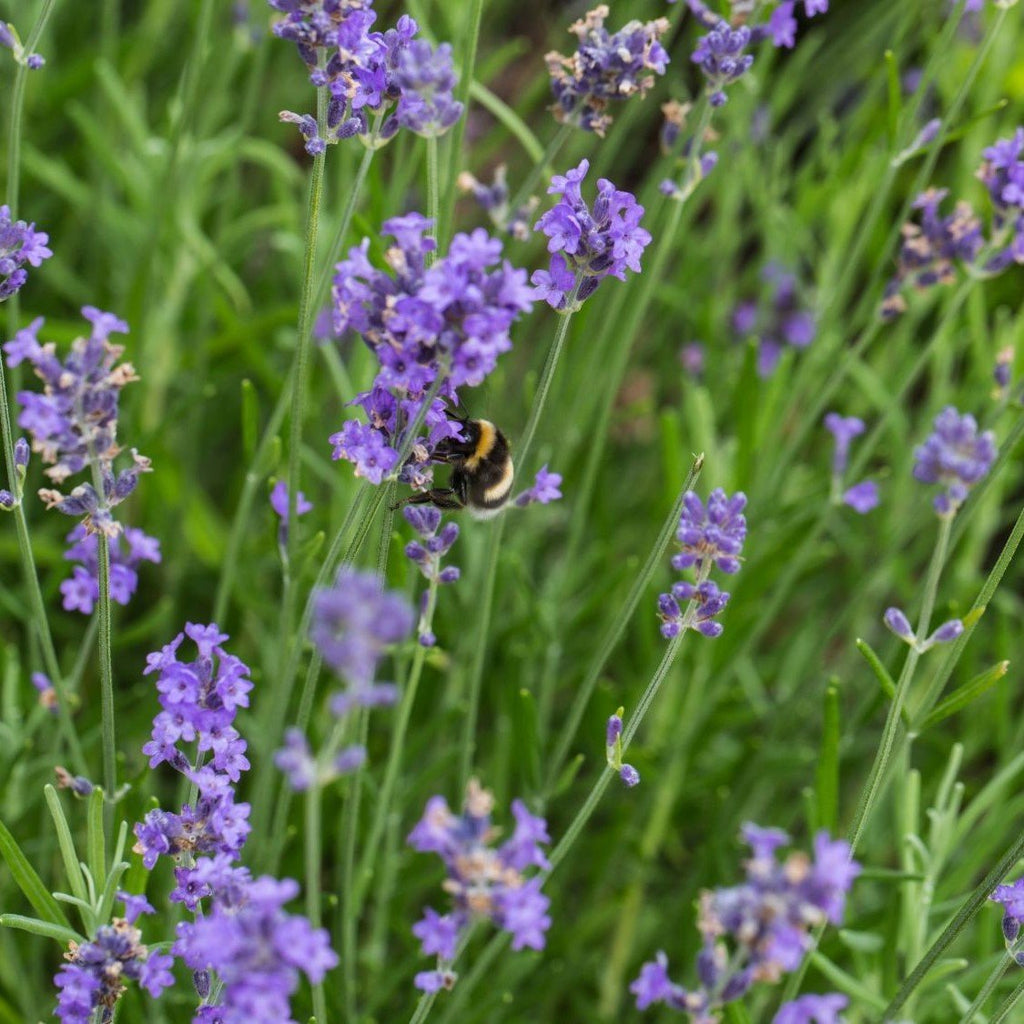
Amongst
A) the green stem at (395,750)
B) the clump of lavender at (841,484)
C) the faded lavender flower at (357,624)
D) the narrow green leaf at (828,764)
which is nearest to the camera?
the faded lavender flower at (357,624)

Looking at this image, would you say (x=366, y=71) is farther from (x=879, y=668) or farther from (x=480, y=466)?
(x=879, y=668)

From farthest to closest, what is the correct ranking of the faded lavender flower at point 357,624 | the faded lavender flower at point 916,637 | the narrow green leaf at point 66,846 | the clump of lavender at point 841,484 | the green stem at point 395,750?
the clump of lavender at point 841,484 → the green stem at point 395,750 → the faded lavender flower at point 916,637 → the narrow green leaf at point 66,846 → the faded lavender flower at point 357,624

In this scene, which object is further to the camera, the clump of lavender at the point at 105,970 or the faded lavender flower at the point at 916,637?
the faded lavender flower at the point at 916,637

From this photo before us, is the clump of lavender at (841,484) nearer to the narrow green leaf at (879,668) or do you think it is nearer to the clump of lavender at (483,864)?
the narrow green leaf at (879,668)

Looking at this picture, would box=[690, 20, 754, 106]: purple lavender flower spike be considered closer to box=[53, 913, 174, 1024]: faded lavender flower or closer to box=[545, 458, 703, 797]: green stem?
box=[545, 458, 703, 797]: green stem

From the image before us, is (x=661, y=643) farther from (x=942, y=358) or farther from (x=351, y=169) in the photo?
(x=351, y=169)

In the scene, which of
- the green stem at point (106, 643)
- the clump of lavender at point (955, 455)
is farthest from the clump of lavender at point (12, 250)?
the clump of lavender at point (955, 455)

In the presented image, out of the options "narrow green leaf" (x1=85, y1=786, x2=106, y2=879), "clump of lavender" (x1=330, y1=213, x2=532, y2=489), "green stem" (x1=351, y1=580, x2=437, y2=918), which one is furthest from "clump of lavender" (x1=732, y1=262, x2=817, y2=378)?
"narrow green leaf" (x1=85, y1=786, x2=106, y2=879)
